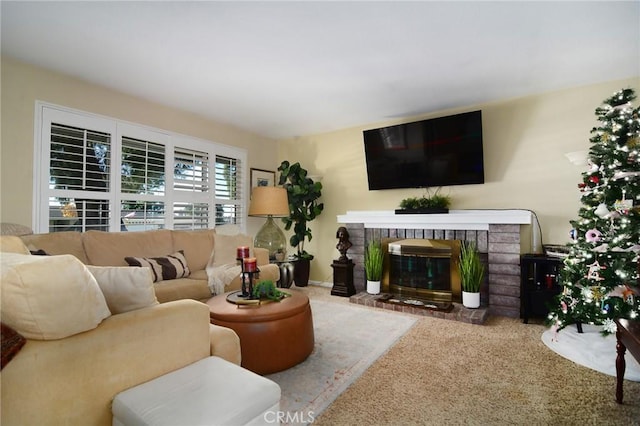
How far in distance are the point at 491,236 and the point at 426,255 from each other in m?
0.80

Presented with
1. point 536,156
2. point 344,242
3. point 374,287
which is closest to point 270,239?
point 344,242

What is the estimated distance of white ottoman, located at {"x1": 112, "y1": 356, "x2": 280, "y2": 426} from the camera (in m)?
1.01

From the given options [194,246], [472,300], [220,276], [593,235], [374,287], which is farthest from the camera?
[374,287]

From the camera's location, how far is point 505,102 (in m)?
3.67

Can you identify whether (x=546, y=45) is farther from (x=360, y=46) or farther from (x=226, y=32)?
(x=226, y=32)

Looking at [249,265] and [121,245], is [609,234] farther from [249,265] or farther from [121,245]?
[121,245]

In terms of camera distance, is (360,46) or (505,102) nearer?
(360,46)

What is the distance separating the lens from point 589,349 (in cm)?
241

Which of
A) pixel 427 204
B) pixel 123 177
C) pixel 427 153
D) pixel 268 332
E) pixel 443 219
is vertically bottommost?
pixel 268 332

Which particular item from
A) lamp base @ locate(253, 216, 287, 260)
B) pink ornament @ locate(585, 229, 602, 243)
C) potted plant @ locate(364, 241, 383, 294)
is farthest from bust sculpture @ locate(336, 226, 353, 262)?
pink ornament @ locate(585, 229, 602, 243)

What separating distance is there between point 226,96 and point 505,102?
10.5ft

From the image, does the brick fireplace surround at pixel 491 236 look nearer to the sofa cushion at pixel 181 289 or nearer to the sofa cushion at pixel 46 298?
the sofa cushion at pixel 181 289

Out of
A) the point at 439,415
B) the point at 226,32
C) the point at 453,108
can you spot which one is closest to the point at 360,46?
the point at 226,32

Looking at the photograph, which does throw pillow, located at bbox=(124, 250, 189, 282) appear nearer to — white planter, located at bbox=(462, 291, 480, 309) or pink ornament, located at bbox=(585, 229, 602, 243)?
white planter, located at bbox=(462, 291, 480, 309)
